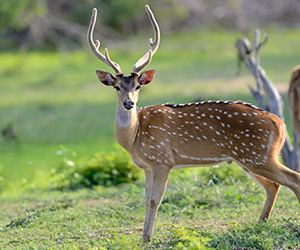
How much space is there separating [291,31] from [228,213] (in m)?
20.3

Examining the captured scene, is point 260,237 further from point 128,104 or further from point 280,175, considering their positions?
point 128,104

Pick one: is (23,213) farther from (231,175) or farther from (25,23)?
(25,23)

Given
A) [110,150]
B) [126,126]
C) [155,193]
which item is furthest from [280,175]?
[110,150]

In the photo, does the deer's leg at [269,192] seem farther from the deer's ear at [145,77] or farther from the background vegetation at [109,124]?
the deer's ear at [145,77]

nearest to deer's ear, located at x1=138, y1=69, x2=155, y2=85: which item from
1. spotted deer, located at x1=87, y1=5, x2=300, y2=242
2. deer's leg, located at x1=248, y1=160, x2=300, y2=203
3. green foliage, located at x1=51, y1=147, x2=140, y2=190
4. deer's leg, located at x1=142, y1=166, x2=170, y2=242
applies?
spotted deer, located at x1=87, y1=5, x2=300, y2=242

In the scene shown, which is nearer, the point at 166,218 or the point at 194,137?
the point at 194,137

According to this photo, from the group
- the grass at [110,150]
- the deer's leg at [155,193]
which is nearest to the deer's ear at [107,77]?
the deer's leg at [155,193]

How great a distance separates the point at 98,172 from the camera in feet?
34.7

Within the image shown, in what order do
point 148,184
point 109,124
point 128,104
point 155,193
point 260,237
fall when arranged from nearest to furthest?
1. point 260,237
2. point 128,104
3. point 155,193
4. point 148,184
5. point 109,124

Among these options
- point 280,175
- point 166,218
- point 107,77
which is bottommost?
point 166,218

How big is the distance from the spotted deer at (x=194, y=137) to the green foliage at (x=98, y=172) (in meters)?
3.46

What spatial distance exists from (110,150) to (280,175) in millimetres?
6849

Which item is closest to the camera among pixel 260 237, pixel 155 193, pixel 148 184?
pixel 260 237

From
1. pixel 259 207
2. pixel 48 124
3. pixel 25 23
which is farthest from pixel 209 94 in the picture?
pixel 259 207
